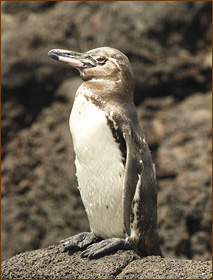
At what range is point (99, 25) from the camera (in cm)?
349

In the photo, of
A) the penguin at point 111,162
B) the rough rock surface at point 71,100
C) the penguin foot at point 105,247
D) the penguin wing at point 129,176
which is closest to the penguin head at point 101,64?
the penguin at point 111,162

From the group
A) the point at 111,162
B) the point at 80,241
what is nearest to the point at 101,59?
the point at 111,162

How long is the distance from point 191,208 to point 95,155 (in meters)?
1.69

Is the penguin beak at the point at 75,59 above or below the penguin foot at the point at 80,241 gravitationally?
above

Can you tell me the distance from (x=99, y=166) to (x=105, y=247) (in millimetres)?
A: 277

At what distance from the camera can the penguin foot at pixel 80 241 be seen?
5.76 ft

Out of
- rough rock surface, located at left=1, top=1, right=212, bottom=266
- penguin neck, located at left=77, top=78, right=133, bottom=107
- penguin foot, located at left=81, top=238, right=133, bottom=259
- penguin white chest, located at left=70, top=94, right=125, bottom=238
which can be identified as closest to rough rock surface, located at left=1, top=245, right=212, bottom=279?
penguin foot, located at left=81, top=238, right=133, bottom=259

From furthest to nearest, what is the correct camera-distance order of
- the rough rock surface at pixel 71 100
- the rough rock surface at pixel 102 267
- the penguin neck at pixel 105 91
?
the rough rock surface at pixel 71 100
the penguin neck at pixel 105 91
the rough rock surface at pixel 102 267

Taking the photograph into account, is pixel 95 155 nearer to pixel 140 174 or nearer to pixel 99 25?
pixel 140 174

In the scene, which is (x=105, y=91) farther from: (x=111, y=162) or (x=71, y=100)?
(x=71, y=100)

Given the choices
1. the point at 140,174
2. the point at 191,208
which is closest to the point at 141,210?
the point at 140,174

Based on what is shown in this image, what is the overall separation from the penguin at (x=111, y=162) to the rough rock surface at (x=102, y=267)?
3cm

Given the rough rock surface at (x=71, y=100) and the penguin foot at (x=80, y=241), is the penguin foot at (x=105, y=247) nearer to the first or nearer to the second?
the penguin foot at (x=80, y=241)

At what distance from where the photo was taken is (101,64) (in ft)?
5.84
